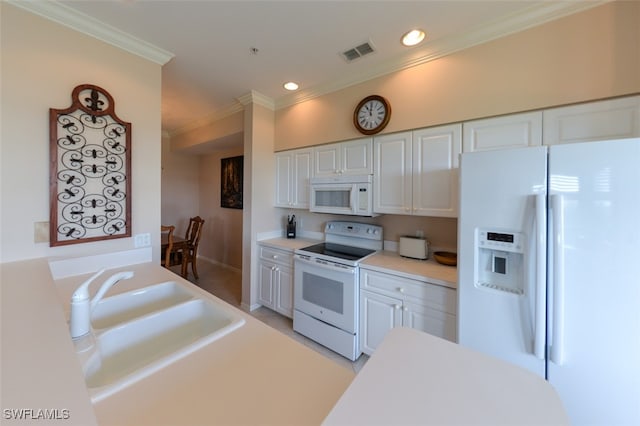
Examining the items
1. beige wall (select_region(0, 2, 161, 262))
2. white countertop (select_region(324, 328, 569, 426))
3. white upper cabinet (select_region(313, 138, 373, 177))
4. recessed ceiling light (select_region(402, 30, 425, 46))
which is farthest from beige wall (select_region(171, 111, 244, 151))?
white countertop (select_region(324, 328, 569, 426))

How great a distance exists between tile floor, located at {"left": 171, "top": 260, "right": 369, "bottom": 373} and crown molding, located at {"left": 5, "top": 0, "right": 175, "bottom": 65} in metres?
2.80

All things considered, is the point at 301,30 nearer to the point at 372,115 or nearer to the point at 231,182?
Result: the point at 372,115

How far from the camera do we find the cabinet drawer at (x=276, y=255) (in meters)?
2.62

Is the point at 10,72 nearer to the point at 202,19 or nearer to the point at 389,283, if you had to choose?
the point at 202,19

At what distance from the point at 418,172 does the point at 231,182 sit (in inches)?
136

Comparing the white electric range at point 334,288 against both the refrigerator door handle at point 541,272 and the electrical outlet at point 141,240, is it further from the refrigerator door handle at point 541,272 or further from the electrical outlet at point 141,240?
the electrical outlet at point 141,240

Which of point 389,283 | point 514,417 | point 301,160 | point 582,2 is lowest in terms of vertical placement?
point 389,283

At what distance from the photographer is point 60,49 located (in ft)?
5.06

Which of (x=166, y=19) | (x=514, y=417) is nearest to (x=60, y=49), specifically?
(x=166, y=19)

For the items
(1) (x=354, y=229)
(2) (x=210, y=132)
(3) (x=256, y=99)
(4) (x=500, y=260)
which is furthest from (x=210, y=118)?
(4) (x=500, y=260)

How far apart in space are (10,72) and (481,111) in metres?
3.10

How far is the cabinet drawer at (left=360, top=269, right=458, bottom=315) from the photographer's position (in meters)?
1.66

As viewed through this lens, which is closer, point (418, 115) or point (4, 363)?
point (4, 363)

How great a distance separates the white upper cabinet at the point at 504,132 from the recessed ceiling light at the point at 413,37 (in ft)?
2.54
